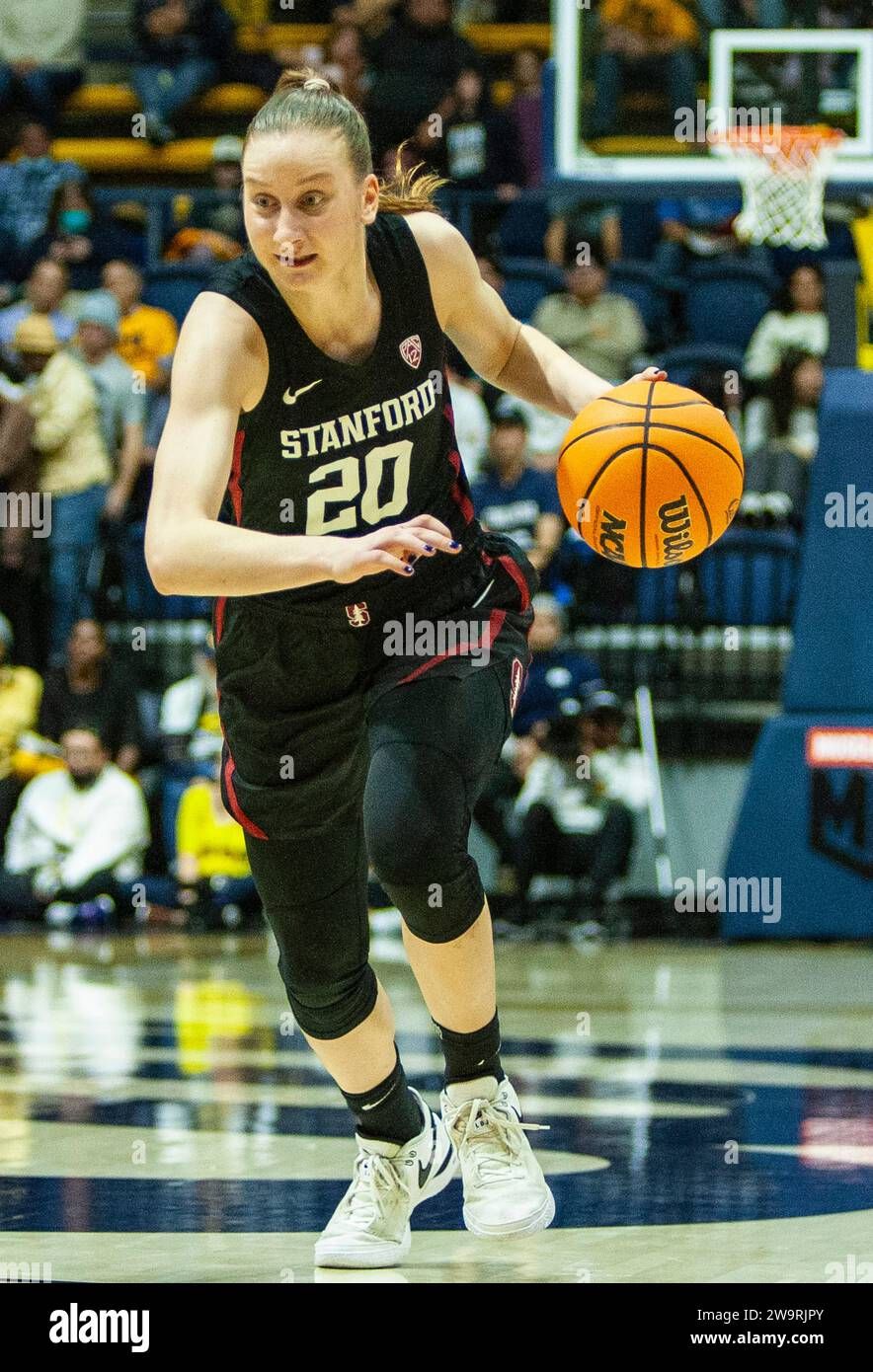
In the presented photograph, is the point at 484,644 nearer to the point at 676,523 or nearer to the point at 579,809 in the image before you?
the point at 676,523

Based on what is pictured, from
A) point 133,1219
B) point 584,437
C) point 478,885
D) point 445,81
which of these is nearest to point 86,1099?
point 133,1219

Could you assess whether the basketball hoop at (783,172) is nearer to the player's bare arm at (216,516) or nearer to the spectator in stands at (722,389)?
the spectator in stands at (722,389)

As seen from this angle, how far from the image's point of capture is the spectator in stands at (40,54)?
16.5 metres

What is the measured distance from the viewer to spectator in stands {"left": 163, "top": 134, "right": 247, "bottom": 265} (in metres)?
14.5

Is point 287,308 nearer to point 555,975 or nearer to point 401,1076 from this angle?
point 401,1076

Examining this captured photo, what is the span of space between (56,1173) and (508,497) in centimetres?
717

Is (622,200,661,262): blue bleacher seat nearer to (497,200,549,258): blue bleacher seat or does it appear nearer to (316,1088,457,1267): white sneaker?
(497,200,549,258): blue bleacher seat

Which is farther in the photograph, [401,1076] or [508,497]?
[508,497]

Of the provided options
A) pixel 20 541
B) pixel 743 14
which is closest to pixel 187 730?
pixel 20 541

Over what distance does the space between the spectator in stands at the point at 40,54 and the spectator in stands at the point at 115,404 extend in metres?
4.11

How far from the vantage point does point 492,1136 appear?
4148 mm

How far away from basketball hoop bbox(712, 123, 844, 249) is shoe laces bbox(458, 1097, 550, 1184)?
7257 mm

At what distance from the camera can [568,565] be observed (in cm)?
1195

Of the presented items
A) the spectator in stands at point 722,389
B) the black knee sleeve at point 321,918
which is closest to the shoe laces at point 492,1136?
the black knee sleeve at point 321,918
